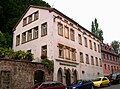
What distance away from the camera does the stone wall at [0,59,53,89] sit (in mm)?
20047

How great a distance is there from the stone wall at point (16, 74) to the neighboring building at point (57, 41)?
428cm

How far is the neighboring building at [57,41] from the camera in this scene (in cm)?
2730

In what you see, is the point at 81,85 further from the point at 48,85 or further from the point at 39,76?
the point at 39,76

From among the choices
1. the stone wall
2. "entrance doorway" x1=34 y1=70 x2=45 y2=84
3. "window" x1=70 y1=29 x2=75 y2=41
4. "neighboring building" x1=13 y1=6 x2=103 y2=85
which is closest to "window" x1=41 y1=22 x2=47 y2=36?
"neighboring building" x1=13 y1=6 x2=103 y2=85

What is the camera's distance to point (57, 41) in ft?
90.4

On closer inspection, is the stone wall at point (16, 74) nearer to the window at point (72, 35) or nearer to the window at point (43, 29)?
the window at point (43, 29)

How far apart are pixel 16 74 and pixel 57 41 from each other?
28.5 ft

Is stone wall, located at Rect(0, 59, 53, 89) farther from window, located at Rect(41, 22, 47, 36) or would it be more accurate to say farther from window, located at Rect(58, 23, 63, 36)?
window, located at Rect(58, 23, 63, 36)

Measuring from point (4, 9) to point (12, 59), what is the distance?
23.7m

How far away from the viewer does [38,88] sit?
674 inches

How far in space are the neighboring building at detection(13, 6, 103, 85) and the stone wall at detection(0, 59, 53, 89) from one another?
4284 mm

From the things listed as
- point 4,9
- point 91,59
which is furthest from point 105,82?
point 4,9

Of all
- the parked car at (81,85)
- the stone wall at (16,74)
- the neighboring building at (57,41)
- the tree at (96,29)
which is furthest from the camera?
the tree at (96,29)

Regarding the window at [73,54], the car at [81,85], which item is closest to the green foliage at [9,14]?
the window at [73,54]
